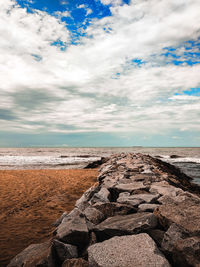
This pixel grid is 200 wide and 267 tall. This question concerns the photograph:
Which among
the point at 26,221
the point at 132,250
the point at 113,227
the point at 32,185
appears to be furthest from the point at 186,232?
the point at 32,185

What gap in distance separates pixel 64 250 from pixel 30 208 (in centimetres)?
433

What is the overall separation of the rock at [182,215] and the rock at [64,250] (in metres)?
1.18

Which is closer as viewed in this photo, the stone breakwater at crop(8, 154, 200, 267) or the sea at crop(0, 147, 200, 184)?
the stone breakwater at crop(8, 154, 200, 267)

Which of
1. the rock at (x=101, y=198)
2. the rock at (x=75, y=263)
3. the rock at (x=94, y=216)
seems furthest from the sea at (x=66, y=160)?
the rock at (x=75, y=263)

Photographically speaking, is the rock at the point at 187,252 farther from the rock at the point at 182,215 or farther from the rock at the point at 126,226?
the rock at the point at 126,226

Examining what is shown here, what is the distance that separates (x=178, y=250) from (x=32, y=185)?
8.53m

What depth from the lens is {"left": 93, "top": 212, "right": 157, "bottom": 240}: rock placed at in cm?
251

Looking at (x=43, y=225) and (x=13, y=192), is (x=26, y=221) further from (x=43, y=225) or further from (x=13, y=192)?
(x=13, y=192)

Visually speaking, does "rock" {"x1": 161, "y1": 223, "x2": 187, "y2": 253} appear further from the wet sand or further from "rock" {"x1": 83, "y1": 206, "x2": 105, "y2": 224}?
the wet sand

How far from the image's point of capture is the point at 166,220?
259 cm

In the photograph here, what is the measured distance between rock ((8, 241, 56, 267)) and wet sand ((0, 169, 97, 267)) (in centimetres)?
73

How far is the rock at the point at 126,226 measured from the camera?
98.8 inches

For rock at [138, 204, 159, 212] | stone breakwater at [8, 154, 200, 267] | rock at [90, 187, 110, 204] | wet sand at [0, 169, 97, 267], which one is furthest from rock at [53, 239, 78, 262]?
rock at [90, 187, 110, 204]

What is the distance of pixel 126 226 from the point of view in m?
2.57
